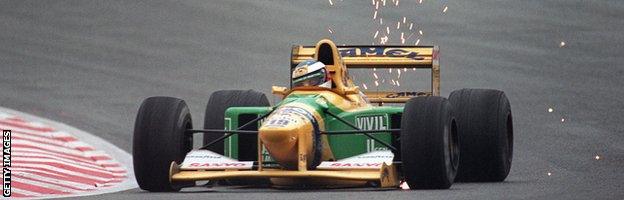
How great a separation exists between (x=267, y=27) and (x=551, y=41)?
5515mm

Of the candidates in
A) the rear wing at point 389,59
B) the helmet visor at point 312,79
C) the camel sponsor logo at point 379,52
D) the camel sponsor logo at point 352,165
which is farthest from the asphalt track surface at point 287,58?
the camel sponsor logo at point 379,52

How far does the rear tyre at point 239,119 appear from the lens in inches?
702

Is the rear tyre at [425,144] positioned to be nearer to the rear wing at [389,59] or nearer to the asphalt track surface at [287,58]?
the asphalt track surface at [287,58]

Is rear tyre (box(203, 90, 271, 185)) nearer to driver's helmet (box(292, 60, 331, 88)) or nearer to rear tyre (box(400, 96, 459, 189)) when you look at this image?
driver's helmet (box(292, 60, 331, 88))

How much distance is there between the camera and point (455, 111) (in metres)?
18.4

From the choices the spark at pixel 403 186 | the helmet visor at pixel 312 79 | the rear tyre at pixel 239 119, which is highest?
the helmet visor at pixel 312 79

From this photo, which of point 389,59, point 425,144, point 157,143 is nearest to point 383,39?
point 389,59

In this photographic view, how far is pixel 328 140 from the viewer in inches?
678

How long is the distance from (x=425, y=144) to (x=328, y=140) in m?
1.62

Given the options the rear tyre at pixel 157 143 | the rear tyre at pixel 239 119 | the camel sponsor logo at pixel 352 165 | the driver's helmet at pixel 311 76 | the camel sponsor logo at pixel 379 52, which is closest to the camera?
the camel sponsor logo at pixel 352 165

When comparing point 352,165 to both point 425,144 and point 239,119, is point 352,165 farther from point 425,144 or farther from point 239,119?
point 239,119

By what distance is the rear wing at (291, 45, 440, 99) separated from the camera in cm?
1953

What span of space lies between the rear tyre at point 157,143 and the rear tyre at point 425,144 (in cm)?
216

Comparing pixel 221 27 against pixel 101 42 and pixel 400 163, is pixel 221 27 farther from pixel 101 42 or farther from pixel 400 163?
pixel 400 163
